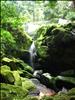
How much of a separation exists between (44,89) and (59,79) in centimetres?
105

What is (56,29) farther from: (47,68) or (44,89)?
(44,89)

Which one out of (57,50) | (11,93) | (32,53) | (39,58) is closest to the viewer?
(11,93)

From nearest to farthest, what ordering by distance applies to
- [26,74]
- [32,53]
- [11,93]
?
[11,93] < [26,74] < [32,53]

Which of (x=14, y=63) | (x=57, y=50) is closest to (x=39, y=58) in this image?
(x=57, y=50)

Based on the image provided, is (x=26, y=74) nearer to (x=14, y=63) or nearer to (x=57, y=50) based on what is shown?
(x=14, y=63)

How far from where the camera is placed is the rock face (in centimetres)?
1275

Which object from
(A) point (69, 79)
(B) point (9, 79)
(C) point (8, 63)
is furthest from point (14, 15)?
(A) point (69, 79)

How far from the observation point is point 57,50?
13.1 metres

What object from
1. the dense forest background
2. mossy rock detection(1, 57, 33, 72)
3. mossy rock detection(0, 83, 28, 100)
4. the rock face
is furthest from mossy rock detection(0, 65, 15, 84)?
the rock face

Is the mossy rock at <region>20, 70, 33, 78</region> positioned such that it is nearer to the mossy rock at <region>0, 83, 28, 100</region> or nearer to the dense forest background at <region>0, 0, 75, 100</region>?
the dense forest background at <region>0, 0, 75, 100</region>

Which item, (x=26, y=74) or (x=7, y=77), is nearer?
(x=7, y=77)

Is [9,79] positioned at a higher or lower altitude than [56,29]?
lower

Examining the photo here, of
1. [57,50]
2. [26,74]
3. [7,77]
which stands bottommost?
[26,74]

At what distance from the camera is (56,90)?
444 inches
